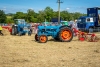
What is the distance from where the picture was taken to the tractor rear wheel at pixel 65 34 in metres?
17.9

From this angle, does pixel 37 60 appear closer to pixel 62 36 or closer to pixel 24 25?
pixel 62 36

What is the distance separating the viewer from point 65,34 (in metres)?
18.1

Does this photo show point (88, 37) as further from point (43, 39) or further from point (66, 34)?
point (43, 39)

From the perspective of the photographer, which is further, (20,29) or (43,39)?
(20,29)

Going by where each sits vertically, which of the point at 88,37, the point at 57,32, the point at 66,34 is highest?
the point at 57,32

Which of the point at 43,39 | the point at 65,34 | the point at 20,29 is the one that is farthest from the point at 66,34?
the point at 20,29

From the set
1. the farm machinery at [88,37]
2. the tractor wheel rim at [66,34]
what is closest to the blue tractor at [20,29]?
the farm machinery at [88,37]

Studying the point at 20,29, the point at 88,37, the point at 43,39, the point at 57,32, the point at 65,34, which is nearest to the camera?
the point at 43,39

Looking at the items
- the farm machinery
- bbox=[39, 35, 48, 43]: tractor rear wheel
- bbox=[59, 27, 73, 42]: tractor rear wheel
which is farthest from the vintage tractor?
the farm machinery

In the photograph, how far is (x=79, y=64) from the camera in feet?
28.3

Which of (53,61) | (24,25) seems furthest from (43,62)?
(24,25)

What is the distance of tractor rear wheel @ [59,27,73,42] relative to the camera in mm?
17938

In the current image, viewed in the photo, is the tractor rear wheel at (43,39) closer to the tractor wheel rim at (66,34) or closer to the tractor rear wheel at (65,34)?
the tractor rear wheel at (65,34)

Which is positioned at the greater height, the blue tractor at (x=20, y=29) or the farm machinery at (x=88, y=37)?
the blue tractor at (x=20, y=29)
